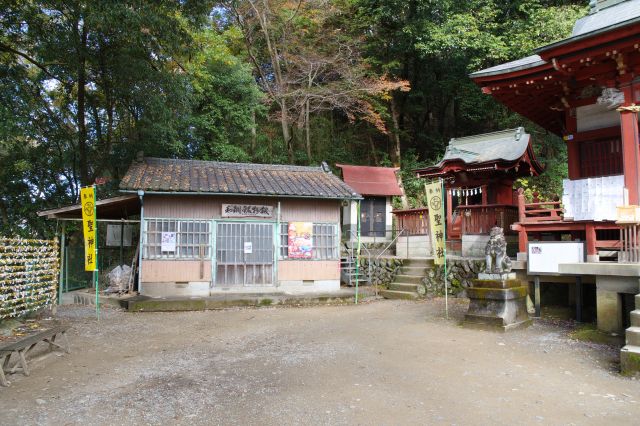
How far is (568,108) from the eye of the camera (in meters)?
10.4

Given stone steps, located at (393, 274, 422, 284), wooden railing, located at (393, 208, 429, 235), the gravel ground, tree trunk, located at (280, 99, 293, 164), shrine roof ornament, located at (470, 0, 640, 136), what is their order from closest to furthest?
1. the gravel ground
2. shrine roof ornament, located at (470, 0, 640, 136)
3. stone steps, located at (393, 274, 422, 284)
4. wooden railing, located at (393, 208, 429, 235)
5. tree trunk, located at (280, 99, 293, 164)

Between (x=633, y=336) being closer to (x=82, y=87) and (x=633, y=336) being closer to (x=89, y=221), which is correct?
(x=89, y=221)

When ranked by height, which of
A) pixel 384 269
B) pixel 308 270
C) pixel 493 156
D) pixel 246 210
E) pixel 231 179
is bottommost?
pixel 384 269

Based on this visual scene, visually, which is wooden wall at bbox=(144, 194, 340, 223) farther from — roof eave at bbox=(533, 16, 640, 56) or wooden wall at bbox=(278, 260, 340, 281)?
roof eave at bbox=(533, 16, 640, 56)

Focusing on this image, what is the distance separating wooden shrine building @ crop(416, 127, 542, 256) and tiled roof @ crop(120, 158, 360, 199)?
4.27 metres

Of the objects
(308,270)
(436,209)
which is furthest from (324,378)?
(308,270)

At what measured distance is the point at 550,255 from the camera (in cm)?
965

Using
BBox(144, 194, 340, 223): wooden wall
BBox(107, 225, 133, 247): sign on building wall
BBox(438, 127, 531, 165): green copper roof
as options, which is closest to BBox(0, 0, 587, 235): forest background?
BBox(107, 225, 133, 247): sign on building wall

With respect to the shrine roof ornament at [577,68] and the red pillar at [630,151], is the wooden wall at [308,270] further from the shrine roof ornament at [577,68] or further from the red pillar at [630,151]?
the red pillar at [630,151]

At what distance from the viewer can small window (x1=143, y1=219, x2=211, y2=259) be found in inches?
508

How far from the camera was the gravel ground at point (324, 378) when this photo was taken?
182 inches

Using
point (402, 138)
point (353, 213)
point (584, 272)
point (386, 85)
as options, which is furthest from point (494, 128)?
point (584, 272)

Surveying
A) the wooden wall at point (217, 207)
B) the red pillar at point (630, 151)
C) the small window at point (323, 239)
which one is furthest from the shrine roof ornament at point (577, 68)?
the small window at point (323, 239)

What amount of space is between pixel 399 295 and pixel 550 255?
5.33 metres
